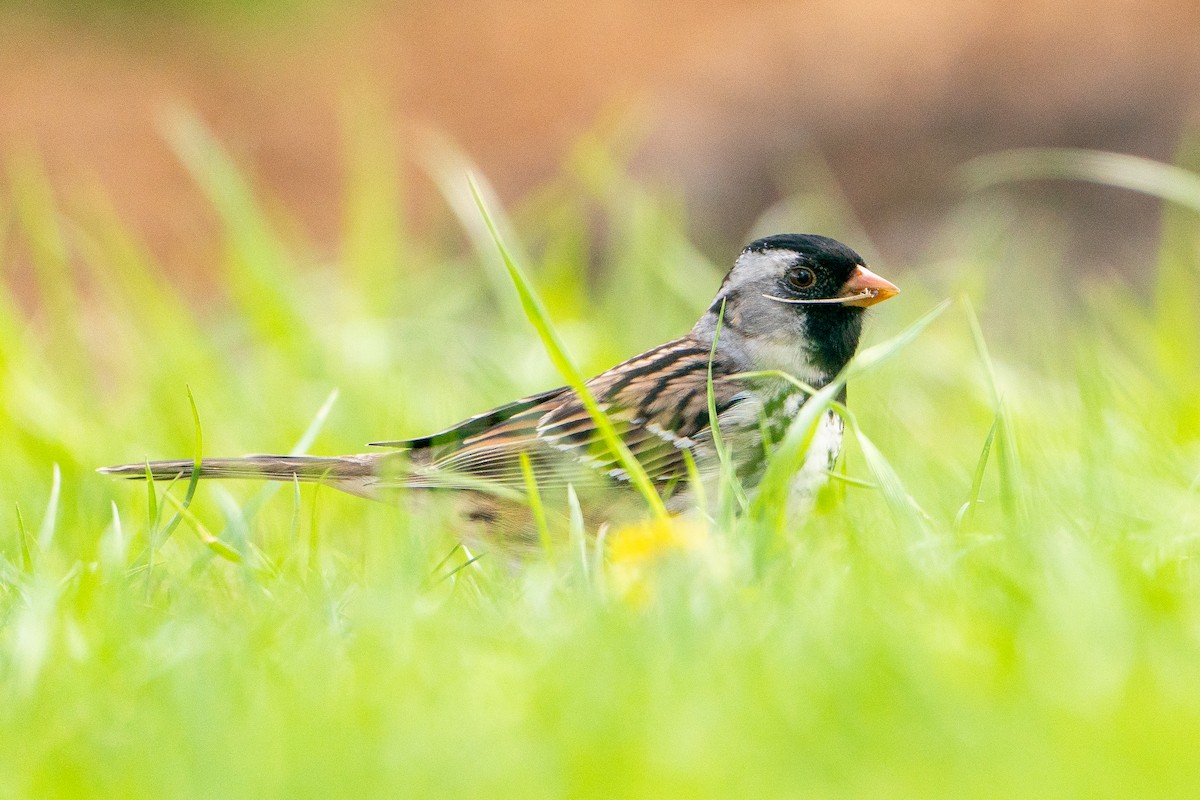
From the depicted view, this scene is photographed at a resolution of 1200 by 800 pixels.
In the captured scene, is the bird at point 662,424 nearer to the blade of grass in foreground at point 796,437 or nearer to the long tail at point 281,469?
the long tail at point 281,469

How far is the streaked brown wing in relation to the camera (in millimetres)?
3205

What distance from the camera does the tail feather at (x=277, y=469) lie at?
3264 mm

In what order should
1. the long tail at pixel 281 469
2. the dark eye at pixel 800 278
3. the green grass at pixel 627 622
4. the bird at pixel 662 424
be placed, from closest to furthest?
1. the green grass at pixel 627 622
2. the bird at pixel 662 424
3. the long tail at pixel 281 469
4. the dark eye at pixel 800 278

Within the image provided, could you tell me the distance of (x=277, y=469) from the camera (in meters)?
3.29

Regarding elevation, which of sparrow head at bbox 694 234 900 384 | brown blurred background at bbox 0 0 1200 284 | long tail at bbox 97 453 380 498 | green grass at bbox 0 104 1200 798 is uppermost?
brown blurred background at bbox 0 0 1200 284

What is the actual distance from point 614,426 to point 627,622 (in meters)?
1.22

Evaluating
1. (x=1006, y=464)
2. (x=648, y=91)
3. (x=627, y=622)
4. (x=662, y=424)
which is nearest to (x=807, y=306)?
(x=662, y=424)

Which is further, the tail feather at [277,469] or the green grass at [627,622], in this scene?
the tail feather at [277,469]

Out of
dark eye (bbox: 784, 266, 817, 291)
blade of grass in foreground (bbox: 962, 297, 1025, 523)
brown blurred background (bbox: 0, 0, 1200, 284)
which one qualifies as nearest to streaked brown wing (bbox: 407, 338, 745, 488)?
dark eye (bbox: 784, 266, 817, 291)

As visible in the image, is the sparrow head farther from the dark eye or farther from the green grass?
the green grass

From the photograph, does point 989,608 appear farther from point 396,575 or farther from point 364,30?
point 364,30

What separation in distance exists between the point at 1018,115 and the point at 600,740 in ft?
20.6

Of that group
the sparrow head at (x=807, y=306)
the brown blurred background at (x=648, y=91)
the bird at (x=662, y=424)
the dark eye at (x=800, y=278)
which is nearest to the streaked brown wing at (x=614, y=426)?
the bird at (x=662, y=424)

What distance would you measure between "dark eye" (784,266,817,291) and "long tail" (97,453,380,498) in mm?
1029
